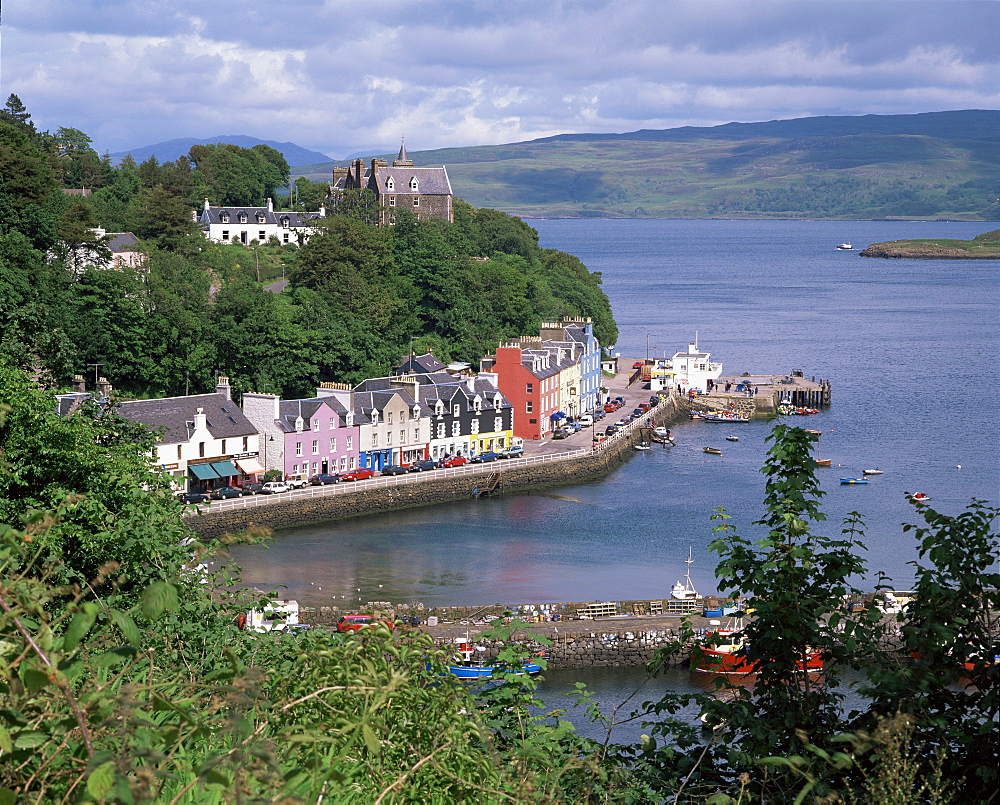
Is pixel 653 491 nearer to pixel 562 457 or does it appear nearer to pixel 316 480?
pixel 562 457

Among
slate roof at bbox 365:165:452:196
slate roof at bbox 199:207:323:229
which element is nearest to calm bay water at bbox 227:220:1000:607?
slate roof at bbox 365:165:452:196

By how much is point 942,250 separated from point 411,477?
136m

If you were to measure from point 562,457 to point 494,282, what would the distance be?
1864cm

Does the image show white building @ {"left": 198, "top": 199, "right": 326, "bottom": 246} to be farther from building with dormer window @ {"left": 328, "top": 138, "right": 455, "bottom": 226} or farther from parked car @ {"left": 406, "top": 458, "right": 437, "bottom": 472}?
parked car @ {"left": 406, "top": 458, "right": 437, "bottom": 472}

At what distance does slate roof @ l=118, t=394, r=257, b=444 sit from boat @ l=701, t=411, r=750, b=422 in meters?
23.2

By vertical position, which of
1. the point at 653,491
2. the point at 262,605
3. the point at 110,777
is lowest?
the point at 653,491

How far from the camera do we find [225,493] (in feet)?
102

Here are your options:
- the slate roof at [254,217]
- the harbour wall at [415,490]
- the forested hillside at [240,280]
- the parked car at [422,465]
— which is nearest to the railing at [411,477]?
the harbour wall at [415,490]

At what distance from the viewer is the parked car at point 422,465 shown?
35.6 metres

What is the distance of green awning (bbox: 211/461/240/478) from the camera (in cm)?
3145

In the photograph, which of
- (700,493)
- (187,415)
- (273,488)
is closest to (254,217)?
(187,415)

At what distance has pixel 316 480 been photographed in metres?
33.3

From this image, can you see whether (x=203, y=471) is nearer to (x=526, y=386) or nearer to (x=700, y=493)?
(x=526, y=386)

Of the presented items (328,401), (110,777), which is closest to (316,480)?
(328,401)
